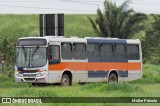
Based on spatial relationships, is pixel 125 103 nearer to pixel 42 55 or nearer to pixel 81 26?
pixel 42 55

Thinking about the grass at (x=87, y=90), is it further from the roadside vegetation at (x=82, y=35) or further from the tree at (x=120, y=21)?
the tree at (x=120, y=21)

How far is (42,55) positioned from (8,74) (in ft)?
20.4

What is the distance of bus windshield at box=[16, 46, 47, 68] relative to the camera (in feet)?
99.5

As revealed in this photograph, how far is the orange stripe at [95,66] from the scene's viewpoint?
31.0 meters

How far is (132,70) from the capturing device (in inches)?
1430

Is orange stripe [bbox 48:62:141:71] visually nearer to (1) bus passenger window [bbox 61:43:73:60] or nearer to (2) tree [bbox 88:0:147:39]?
(1) bus passenger window [bbox 61:43:73:60]

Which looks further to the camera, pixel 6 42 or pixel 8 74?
pixel 6 42

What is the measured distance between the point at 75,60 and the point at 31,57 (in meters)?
2.73

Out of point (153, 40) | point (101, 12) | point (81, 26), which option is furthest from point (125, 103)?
point (81, 26)

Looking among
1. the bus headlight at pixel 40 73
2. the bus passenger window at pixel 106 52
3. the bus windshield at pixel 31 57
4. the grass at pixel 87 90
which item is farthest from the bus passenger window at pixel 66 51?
the bus passenger window at pixel 106 52

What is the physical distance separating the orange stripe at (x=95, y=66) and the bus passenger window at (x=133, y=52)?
14.9 inches

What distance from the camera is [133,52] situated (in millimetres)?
36438

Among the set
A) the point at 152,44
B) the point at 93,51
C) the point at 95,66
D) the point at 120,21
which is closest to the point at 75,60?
the point at 93,51

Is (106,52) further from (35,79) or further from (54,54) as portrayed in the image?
(35,79)
